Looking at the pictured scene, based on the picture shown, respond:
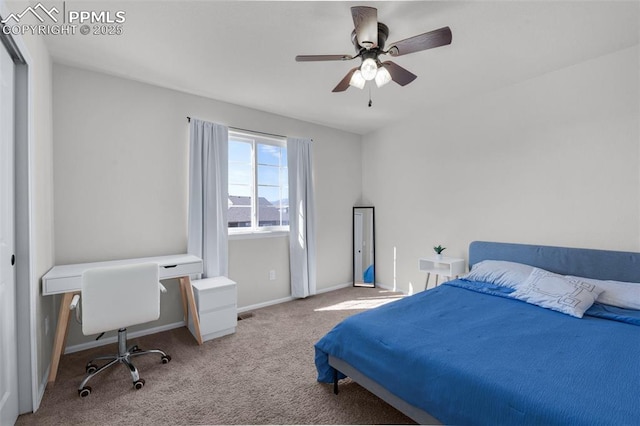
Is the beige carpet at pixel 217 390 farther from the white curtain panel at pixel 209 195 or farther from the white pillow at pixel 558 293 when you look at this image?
the white pillow at pixel 558 293

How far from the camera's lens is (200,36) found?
88.7 inches

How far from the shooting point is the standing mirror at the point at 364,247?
15.8 ft

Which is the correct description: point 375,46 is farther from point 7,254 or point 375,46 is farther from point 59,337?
point 59,337

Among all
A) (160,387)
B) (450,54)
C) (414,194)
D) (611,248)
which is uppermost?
(450,54)

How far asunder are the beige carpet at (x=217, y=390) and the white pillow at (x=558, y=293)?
1450 millimetres

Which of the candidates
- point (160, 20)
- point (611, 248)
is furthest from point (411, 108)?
point (160, 20)

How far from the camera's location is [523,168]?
3.11 metres

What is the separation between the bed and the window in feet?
7.29

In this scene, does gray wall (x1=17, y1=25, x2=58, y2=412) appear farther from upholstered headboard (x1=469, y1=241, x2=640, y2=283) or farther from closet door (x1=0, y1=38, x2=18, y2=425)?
upholstered headboard (x1=469, y1=241, x2=640, y2=283)

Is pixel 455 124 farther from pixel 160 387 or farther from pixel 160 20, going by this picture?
pixel 160 387

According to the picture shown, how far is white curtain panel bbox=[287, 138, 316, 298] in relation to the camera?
4.12 meters

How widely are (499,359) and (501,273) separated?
5.20ft

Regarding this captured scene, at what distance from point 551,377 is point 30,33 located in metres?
3.61

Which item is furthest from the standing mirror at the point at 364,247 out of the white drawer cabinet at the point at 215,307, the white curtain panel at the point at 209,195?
the white drawer cabinet at the point at 215,307
